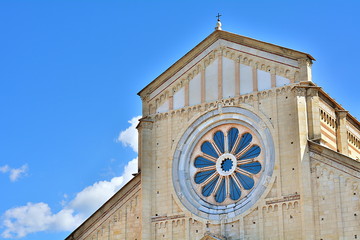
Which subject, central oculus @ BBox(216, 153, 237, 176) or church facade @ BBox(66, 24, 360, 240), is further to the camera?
central oculus @ BBox(216, 153, 237, 176)

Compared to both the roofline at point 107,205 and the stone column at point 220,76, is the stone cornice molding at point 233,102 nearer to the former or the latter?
the stone column at point 220,76

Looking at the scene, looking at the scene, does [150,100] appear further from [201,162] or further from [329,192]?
[329,192]

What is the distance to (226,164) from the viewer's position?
37812mm

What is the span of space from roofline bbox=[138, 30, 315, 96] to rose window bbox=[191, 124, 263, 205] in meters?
3.71

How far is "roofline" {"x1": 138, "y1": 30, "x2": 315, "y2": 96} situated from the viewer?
3716cm

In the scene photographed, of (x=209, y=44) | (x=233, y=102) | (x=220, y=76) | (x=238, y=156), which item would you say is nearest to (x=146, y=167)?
(x=238, y=156)

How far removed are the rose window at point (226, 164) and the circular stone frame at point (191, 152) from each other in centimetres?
23

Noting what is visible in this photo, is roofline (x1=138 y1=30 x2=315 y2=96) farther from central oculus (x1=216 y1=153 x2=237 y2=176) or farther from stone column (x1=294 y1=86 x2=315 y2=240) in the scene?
central oculus (x1=216 y1=153 x2=237 y2=176)

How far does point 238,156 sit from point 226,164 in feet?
2.21

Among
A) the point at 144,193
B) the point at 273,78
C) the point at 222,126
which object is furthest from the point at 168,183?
the point at 273,78

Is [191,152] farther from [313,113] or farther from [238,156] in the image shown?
[313,113]

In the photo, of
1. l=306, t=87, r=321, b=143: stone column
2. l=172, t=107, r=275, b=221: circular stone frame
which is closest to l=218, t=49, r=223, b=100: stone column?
l=172, t=107, r=275, b=221: circular stone frame

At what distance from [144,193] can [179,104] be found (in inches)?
178

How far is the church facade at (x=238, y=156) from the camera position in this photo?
3456cm
